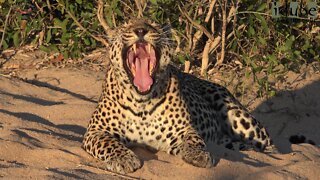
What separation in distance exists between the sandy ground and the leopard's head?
55cm

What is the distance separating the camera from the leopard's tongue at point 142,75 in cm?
584

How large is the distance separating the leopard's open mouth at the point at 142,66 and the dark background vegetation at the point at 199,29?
300 centimetres

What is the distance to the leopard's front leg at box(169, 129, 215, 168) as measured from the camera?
5.64 metres

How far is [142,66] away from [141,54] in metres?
0.09

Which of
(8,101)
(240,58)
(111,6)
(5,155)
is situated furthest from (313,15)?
(5,155)

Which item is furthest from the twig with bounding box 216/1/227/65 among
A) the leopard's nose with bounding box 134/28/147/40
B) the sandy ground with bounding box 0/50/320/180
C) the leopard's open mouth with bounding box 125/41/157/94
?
the leopard's nose with bounding box 134/28/147/40

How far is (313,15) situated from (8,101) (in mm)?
3875

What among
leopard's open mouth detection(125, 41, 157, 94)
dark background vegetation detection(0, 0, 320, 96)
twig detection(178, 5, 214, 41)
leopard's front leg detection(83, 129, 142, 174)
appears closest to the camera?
leopard's front leg detection(83, 129, 142, 174)

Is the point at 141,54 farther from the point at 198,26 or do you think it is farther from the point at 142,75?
the point at 198,26

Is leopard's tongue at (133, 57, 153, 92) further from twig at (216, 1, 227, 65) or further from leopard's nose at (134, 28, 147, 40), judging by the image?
twig at (216, 1, 227, 65)

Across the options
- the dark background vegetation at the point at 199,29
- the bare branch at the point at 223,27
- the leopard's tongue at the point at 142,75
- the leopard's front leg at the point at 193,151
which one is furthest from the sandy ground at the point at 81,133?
the bare branch at the point at 223,27

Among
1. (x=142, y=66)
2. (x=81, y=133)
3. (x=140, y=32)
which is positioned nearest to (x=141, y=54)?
(x=142, y=66)

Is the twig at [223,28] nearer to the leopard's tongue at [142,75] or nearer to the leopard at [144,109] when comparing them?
the leopard at [144,109]

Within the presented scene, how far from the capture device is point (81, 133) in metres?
6.96
